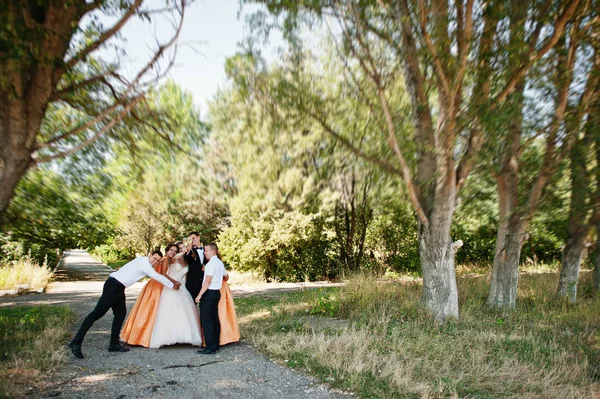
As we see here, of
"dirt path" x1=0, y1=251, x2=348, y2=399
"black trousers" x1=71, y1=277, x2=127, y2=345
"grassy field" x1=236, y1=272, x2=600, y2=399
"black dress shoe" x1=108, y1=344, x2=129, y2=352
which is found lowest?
"dirt path" x1=0, y1=251, x2=348, y2=399

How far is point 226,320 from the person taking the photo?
788cm

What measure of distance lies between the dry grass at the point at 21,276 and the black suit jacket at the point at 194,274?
1075 centimetres

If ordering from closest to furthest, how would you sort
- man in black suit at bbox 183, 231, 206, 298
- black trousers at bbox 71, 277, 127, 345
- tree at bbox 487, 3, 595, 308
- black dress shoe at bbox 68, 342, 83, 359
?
1. black dress shoe at bbox 68, 342, 83, 359
2. black trousers at bbox 71, 277, 127, 345
3. man in black suit at bbox 183, 231, 206, 298
4. tree at bbox 487, 3, 595, 308

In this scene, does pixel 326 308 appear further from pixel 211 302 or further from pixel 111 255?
pixel 111 255

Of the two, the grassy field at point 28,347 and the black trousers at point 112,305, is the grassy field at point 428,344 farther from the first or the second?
the grassy field at point 28,347

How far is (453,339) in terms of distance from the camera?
7.57 meters

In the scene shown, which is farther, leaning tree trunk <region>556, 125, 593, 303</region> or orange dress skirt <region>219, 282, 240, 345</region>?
leaning tree trunk <region>556, 125, 593, 303</region>

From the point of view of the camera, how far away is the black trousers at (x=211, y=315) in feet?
24.7

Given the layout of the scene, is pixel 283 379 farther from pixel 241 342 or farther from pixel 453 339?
pixel 453 339

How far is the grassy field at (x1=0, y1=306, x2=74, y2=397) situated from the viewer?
208 inches

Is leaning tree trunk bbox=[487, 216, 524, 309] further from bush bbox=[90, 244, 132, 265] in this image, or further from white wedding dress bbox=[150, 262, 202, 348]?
bush bbox=[90, 244, 132, 265]

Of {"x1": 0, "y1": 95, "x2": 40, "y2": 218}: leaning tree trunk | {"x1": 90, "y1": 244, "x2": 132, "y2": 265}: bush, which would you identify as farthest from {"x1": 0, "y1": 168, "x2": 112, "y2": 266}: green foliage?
{"x1": 90, "y1": 244, "x2": 132, "y2": 265}: bush

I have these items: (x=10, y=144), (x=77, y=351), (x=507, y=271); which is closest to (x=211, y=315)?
(x=77, y=351)

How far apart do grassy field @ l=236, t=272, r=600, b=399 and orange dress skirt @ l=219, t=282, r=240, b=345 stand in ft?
1.54
